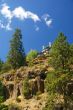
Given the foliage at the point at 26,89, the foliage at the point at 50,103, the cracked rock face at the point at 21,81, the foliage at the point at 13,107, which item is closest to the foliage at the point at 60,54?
the foliage at the point at 50,103

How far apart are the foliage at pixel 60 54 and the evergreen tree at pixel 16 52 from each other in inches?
1097

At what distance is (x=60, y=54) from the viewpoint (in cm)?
7581

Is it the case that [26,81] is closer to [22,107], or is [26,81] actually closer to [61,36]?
[22,107]

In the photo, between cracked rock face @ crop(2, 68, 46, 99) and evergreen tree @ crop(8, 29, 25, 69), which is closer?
cracked rock face @ crop(2, 68, 46, 99)

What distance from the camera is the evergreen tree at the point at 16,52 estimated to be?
10264cm

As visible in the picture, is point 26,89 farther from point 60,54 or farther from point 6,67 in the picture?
point 6,67

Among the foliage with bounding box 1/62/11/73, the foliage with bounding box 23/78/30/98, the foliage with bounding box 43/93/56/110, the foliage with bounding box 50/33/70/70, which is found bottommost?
the foliage with bounding box 43/93/56/110

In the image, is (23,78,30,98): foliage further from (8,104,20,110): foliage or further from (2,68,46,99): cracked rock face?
(8,104,20,110): foliage

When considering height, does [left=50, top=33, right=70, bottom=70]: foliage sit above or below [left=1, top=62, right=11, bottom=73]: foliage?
below

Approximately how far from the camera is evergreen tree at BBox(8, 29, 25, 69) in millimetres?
102637

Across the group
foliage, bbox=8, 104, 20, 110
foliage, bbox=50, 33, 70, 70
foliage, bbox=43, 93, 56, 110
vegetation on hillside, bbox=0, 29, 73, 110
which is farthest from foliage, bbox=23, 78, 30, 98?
foliage, bbox=43, 93, 56, 110

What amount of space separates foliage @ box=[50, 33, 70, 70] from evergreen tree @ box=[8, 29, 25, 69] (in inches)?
1097

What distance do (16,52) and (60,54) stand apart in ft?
102

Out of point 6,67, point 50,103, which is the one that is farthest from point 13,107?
point 6,67
